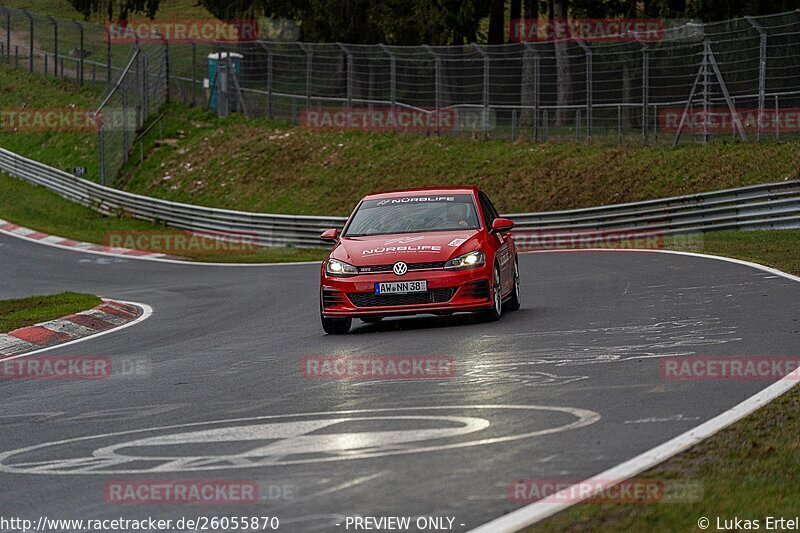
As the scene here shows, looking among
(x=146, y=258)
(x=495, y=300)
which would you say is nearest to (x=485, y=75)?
(x=146, y=258)

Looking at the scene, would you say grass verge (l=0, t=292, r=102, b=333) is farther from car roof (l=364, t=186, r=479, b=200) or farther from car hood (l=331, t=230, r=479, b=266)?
car roof (l=364, t=186, r=479, b=200)

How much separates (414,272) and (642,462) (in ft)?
23.5

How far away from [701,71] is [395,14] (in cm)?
1971

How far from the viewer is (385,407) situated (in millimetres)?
8195

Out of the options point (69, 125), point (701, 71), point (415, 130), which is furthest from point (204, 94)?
point (701, 71)

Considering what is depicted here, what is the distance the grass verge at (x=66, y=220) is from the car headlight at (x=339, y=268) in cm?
1725

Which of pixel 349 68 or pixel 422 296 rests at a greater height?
pixel 349 68

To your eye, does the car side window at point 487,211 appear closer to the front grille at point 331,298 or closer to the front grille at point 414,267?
the front grille at point 414,267

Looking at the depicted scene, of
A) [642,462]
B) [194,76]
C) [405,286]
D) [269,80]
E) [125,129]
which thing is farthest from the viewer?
[194,76]

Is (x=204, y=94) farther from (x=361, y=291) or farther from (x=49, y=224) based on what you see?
(x=361, y=291)

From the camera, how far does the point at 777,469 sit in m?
5.86

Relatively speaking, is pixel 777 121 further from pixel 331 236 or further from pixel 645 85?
pixel 331 236

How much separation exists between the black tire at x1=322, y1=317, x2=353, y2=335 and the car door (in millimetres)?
1739

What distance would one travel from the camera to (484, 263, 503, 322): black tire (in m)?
13.4
